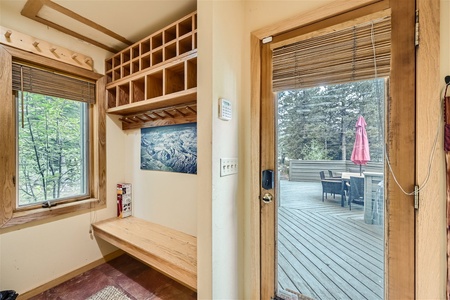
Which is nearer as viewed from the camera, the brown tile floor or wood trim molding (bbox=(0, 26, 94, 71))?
wood trim molding (bbox=(0, 26, 94, 71))

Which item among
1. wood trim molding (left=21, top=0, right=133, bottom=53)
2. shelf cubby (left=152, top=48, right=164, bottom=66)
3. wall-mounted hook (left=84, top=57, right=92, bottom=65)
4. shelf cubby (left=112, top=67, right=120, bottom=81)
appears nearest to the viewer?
wood trim molding (left=21, top=0, right=133, bottom=53)

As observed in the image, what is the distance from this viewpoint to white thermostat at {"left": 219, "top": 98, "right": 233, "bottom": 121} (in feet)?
3.99

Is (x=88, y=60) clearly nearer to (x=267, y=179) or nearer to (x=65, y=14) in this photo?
(x=65, y=14)

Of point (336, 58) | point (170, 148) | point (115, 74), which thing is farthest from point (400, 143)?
point (115, 74)

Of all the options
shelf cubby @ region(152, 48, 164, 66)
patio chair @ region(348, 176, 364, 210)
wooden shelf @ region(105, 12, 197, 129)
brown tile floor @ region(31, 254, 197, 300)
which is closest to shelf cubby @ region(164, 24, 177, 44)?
wooden shelf @ region(105, 12, 197, 129)

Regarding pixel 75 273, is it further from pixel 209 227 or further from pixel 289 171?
pixel 289 171

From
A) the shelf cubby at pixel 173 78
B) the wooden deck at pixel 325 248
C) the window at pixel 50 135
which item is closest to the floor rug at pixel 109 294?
the window at pixel 50 135

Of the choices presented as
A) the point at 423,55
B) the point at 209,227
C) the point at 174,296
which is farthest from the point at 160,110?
the point at 423,55

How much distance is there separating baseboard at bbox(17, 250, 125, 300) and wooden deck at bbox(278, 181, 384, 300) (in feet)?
6.50

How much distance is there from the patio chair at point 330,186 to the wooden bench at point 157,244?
1.01 metres

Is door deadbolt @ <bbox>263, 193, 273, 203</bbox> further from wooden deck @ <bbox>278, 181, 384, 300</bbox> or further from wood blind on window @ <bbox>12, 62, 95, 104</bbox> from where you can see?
wood blind on window @ <bbox>12, 62, 95, 104</bbox>

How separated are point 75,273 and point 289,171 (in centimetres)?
234

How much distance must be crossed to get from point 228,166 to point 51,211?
177 centimetres

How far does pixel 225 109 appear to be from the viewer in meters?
1.25
